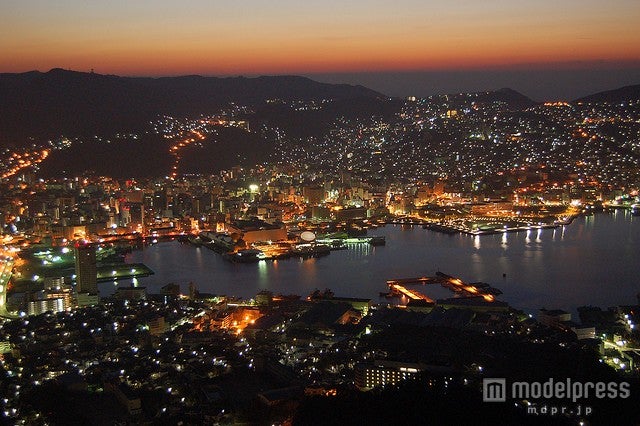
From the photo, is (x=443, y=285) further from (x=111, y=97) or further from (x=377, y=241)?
(x=111, y=97)

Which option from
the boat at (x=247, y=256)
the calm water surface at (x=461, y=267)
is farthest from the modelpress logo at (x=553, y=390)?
the boat at (x=247, y=256)

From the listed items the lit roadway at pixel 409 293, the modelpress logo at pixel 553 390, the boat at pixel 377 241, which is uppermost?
the modelpress logo at pixel 553 390

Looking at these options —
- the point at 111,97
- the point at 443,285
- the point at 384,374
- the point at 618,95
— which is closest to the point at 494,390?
the point at 384,374

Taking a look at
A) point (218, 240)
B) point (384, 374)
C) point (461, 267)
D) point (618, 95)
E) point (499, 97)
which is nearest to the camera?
point (384, 374)

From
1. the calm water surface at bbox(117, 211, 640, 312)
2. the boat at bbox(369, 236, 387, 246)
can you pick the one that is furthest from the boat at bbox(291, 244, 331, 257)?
the boat at bbox(369, 236, 387, 246)

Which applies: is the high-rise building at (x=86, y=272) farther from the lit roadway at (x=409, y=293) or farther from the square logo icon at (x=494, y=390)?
the square logo icon at (x=494, y=390)

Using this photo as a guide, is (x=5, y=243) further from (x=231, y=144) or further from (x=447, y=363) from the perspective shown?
(x=231, y=144)

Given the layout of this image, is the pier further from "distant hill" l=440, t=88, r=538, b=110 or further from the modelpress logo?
"distant hill" l=440, t=88, r=538, b=110
